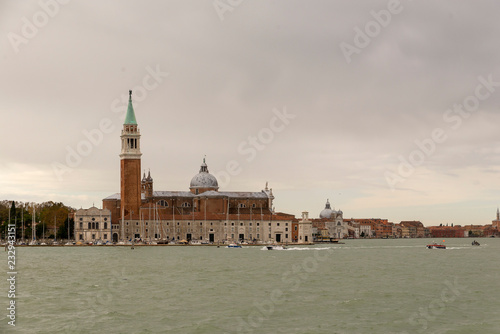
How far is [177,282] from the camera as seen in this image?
35031mm

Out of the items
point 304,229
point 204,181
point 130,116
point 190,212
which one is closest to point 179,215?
point 190,212

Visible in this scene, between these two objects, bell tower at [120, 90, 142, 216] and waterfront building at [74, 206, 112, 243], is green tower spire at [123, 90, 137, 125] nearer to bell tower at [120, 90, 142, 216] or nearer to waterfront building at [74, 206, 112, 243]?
bell tower at [120, 90, 142, 216]

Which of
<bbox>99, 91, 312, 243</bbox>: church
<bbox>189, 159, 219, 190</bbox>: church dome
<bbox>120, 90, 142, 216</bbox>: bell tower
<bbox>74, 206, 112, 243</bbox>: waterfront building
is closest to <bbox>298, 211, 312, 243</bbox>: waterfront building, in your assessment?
<bbox>99, 91, 312, 243</bbox>: church

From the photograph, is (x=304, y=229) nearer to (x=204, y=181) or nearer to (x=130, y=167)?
(x=204, y=181)

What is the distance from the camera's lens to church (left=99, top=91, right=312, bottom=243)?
10175 cm

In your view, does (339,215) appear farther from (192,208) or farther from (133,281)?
(133,281)

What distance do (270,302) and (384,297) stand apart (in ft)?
16.0

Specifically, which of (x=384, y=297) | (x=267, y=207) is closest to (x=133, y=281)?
(x=384, y=297)

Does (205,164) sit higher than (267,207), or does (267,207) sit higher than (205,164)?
(205,164)

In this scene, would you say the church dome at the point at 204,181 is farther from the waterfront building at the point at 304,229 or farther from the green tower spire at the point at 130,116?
the green tower spire at the point at 130,116

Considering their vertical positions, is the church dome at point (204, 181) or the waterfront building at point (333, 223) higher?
the church dome at point (204, 181)

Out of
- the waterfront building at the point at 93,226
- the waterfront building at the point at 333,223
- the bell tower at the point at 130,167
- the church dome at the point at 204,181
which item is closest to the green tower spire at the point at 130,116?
the bell tower at the point at 130,167

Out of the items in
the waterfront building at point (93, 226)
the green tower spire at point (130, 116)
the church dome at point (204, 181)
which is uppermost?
the green tower spire at point (130, 116)

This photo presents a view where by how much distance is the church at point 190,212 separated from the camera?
101750mm
